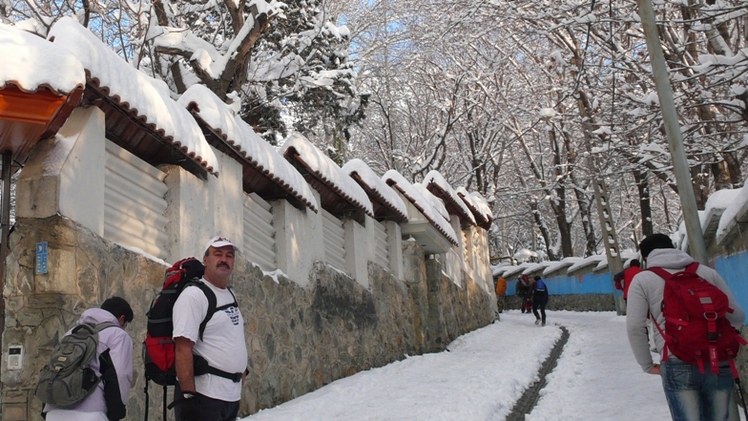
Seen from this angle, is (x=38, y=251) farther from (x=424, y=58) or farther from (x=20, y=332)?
(x=424, y=58)

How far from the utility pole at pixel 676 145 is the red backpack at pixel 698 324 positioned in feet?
6.00

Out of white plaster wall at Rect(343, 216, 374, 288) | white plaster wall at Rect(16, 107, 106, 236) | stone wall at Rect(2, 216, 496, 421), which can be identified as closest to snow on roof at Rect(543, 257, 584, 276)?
stone wall at Rect(2, 216, 496, 421)

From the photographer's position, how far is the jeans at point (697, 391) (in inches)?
154

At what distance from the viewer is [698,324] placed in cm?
386

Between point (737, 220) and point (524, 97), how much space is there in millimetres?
21874

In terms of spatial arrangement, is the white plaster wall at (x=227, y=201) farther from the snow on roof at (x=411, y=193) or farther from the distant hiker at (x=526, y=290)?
the distant hiker at (x=526, y=290)

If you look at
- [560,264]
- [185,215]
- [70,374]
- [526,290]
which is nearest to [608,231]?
[526,290]

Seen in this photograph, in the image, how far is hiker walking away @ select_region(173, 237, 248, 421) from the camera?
363cm

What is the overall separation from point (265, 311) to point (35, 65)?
4.06 meters

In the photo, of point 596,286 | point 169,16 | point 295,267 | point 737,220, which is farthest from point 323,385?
point 596,286

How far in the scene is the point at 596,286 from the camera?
24.0 m

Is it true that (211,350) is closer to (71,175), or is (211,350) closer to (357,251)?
(71,175)

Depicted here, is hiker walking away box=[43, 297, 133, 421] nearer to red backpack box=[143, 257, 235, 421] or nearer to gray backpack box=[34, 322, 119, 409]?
gray backpack box=[34, 322, 119, 409]

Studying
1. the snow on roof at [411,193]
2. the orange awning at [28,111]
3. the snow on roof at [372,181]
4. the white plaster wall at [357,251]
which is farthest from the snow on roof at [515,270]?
the orange awning at [28,111]
